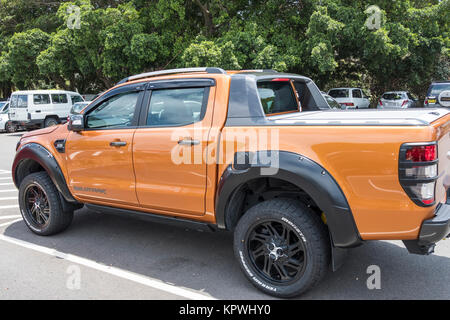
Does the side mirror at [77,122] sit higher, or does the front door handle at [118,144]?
the side mirror at [77,122]

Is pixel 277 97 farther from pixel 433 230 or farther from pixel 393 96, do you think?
pixel 393 96

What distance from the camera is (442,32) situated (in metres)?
20.0

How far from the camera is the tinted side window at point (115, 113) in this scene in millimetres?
4184

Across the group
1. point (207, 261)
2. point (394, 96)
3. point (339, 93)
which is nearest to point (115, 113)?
point (207, 261)

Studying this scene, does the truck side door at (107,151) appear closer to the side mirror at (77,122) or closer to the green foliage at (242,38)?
the side mirror at (77,122)

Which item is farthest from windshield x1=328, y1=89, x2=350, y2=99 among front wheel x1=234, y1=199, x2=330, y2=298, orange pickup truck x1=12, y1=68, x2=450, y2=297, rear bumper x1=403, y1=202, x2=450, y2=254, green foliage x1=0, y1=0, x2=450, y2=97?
rear bumper x1=403, y1=202, x2=450, y2=254

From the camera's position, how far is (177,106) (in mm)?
3885

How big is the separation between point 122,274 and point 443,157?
2910 millimetres

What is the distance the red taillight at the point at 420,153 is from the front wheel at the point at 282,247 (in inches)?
33.7

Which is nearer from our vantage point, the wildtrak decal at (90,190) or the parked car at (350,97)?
the wildtrak decal at (90,190)

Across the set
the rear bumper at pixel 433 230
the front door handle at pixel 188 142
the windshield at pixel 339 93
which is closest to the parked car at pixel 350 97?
the windshield at pixel 339 93

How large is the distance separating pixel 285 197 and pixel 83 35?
18790 mm

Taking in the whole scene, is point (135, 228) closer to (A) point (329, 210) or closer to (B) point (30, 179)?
(B) point (30, 179)
